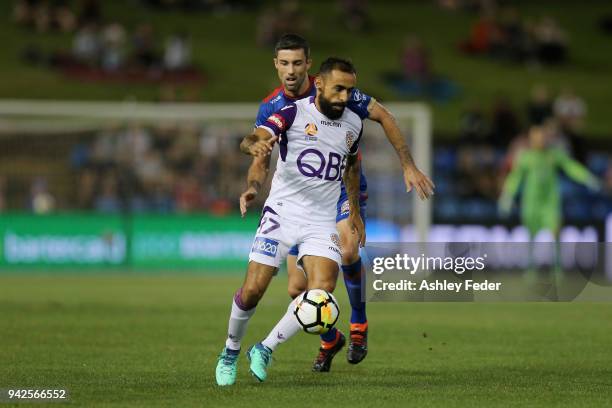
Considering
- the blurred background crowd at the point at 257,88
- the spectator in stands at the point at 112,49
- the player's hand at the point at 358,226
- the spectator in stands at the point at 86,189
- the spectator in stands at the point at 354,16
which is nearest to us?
the player's hand at the point at 358,226

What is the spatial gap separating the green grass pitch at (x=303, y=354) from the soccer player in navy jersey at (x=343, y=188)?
0.82 feet

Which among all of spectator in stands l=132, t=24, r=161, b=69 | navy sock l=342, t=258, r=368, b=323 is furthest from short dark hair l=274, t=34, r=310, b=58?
spectator in stands l=132, t=24, r=161, b=69

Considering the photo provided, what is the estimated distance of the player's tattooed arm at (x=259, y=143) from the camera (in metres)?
8.34

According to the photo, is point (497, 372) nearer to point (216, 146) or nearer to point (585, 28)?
point (216, 146)

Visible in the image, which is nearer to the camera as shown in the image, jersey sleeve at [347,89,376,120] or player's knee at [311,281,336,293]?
player's knee at [311,281,336,293]

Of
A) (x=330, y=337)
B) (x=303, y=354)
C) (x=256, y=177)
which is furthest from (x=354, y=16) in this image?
(x=256, y=177)

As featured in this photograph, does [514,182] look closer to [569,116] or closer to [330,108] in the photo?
[569,116]

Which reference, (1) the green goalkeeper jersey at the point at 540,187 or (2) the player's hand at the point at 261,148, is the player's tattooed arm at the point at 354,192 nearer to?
(2) the player's hand at the point at 261,148

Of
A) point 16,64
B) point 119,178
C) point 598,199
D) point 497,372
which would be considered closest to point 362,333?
point 497,372

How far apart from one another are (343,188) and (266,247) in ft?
3.73

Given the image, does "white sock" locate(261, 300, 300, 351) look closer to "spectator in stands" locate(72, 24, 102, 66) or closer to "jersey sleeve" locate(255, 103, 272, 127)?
"jersey sleeve" locate(255, 103, 272, 127)

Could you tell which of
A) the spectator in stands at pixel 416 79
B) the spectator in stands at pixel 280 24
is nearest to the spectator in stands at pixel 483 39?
the spectator in stands at pixel 416 79

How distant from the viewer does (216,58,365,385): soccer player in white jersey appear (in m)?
8.84

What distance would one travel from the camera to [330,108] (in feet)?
29.3
